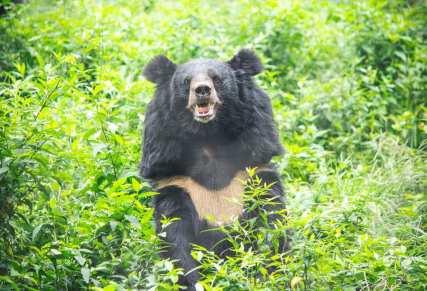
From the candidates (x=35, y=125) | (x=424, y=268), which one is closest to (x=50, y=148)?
(x=35, y=125)

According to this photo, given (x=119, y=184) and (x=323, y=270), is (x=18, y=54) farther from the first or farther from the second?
(x=323, y=270)

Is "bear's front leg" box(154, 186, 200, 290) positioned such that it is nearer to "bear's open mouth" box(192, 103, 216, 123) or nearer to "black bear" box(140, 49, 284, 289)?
"black bear" box(140, 49, 284, 289)

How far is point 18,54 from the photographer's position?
8.73 meters

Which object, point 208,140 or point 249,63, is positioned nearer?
point 208,140

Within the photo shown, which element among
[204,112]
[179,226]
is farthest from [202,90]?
[179,226]

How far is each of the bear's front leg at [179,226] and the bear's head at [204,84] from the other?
23.8 inches

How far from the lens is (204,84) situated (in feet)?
20.6

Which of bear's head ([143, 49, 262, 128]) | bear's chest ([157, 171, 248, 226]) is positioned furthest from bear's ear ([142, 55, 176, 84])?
bear's chest ([157, 171, 248, 226])

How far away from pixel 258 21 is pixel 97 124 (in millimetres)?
3497

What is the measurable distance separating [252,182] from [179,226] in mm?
665

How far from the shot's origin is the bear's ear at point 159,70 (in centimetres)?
658

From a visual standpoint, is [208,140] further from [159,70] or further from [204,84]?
[159,70]

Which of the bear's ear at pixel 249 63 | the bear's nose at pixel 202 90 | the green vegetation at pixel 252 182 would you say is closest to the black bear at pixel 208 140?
the bear's nose at pixel 202 90

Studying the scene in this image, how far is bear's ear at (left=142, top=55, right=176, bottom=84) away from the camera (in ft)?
21.6
